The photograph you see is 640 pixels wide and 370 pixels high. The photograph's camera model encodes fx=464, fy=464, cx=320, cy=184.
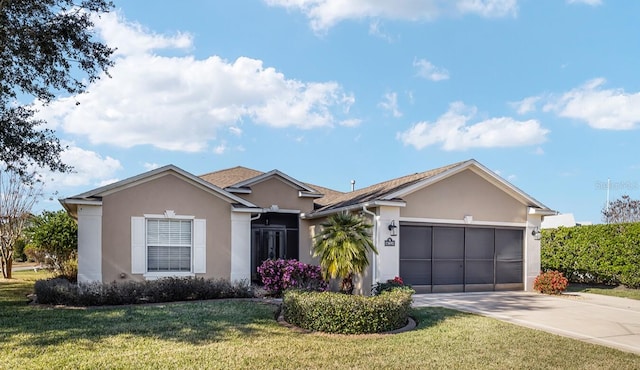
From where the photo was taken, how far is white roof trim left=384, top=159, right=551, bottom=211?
48.2ft

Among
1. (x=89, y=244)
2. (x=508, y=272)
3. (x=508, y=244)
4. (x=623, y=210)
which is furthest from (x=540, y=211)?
(x=623, y=210)

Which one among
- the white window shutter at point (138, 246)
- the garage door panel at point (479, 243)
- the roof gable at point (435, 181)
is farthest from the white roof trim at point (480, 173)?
the white window shutter at point (138, 246)

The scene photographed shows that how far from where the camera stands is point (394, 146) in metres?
18.4

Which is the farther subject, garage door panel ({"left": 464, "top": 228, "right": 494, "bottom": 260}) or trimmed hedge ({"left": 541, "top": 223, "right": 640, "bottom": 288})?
trimmed hedge ({"left": 541, "top": 223, "right": 640, "bottom": 288})

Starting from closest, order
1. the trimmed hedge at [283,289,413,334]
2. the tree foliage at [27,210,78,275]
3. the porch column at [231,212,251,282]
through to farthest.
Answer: the trimmed hedge at [283,289,413,334], the porch column at [231,212,251,282], the tree foliage at [27,210,78,275]

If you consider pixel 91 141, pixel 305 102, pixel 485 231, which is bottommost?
pixel 485 231

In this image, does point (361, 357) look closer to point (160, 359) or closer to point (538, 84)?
point (160, 359)

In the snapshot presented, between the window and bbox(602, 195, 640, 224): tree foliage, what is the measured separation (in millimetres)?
31921

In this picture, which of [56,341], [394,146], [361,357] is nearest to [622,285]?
[394,146]

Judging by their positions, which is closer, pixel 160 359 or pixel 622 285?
pixel 160 359

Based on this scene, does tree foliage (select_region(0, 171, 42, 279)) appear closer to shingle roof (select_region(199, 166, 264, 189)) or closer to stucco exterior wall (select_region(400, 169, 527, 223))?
shingle roof (select_region(199, 166, 264, 189))

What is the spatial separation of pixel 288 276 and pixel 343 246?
110 inches

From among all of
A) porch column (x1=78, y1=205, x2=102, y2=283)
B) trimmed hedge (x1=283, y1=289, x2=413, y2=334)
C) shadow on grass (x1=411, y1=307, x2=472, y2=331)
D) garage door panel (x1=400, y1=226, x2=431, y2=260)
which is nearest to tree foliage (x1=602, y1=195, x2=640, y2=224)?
garage door panel (x1=400, y1=226, x2=431, y2=260)

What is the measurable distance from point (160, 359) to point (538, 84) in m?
16.0
